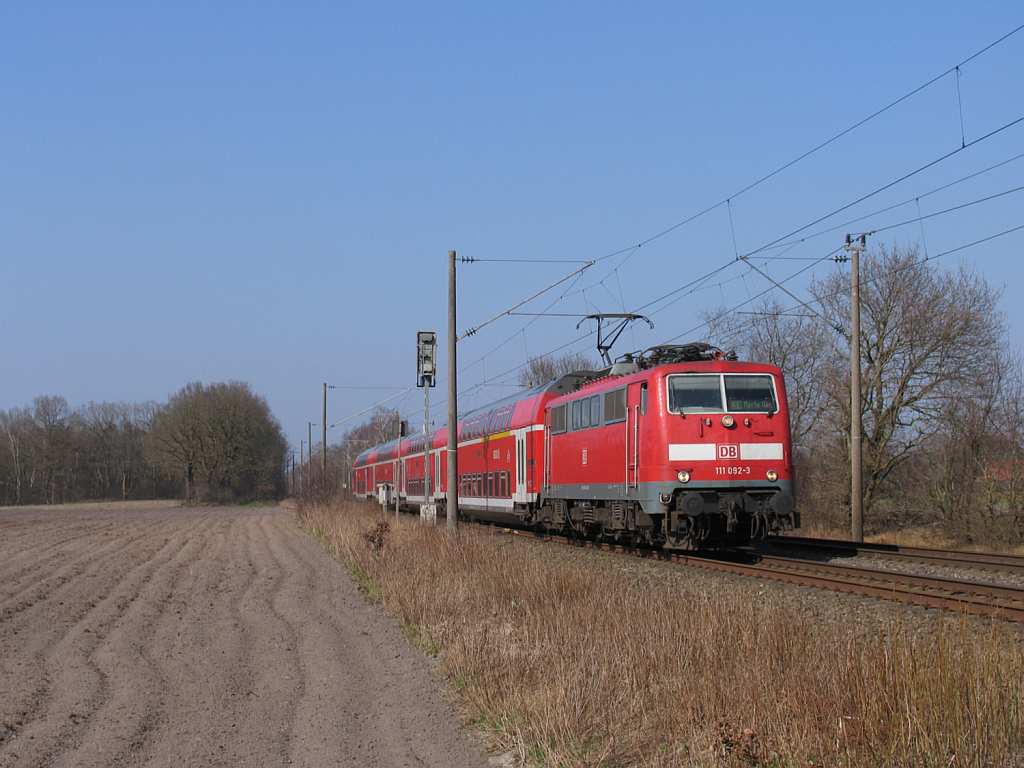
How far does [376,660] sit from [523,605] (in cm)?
175

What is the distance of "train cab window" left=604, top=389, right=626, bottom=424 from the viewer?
20270 mm

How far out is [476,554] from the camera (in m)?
16.5

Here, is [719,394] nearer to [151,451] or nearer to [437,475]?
[437,475]

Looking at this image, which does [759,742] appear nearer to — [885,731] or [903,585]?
[885,731]

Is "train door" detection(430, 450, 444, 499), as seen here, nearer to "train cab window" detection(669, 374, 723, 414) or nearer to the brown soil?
the brown soil

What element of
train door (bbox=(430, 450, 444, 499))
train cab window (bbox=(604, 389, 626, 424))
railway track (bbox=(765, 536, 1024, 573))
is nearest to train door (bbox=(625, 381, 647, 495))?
train cab window (bbox=(604, 389, 626, 424))

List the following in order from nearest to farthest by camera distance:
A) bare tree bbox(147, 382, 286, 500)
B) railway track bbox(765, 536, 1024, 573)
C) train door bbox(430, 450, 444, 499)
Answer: railway track bbox(765, 536, 1024, 573) → train door bbox(430, 450, 444, 499) → bare tree bbox(147, 382, 286, 500)

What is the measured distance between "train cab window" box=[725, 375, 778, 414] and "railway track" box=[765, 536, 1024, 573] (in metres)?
3.66

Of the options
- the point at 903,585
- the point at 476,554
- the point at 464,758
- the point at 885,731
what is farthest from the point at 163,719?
the point at 903,585

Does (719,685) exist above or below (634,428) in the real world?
below

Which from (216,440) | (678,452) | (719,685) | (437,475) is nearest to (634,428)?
(678,452)

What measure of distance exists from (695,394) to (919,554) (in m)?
5.38

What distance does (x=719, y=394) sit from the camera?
18781mm

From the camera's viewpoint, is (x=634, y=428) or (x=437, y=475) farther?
(x=437, y=475)
